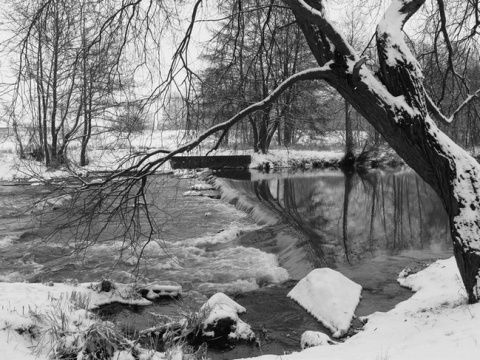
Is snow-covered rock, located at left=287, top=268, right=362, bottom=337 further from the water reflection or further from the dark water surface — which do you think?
the water reflection

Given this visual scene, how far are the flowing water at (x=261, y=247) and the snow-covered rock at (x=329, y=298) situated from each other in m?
0.16

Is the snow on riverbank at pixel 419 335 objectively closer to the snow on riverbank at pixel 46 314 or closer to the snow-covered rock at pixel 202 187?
the snow on riverbank at pixel 46 314

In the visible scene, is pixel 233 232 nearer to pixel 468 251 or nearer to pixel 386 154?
pixel 468 251

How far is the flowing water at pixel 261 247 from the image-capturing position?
20.3 feet

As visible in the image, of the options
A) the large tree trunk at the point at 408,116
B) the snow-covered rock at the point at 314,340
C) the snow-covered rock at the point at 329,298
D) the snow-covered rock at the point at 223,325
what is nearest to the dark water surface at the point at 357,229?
the snow-covered rock at the point at 329,298

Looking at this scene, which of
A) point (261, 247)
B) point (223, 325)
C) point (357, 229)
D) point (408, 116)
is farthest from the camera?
point (357, 229)

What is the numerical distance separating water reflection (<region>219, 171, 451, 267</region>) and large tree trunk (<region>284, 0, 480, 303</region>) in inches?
180

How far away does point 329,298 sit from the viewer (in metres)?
5.91

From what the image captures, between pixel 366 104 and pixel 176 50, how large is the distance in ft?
7.95

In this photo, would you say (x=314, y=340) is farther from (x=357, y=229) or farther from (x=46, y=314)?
(x=357, y=229)

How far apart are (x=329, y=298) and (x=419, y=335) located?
2.32 metres

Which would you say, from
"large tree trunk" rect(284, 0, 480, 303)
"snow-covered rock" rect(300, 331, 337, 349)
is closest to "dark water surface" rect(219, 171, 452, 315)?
"snow-covered rock" rect(300, 331, 337, 349)

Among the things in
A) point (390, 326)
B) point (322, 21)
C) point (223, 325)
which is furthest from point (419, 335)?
point (322, 21)

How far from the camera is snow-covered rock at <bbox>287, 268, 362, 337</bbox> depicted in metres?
5.49
